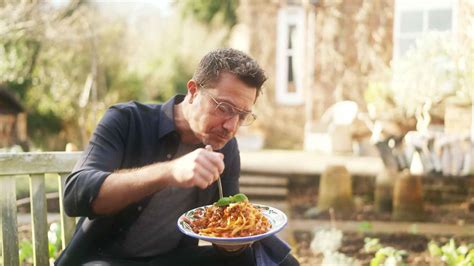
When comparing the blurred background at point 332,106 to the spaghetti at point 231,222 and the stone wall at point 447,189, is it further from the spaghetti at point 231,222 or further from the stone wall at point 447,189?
the spaghetti at point 231,222

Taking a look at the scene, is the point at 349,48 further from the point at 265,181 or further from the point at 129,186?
the point at 129,186

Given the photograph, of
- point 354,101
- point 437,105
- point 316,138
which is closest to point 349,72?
point 354,101

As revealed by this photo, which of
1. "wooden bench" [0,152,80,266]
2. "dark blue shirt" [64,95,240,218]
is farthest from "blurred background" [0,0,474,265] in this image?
"wooden bench" [0,152,80,266]

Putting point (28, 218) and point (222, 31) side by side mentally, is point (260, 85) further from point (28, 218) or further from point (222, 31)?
point (222, 31)

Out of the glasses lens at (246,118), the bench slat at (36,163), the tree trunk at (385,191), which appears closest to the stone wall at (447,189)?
the tree trunk at (385,191)

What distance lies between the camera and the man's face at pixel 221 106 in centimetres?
181

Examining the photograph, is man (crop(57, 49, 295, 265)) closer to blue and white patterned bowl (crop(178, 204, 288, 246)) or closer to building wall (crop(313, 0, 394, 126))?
blue and white patterned bowl (crop(178, 204, 288, 246))

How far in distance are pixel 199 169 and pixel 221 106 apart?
0.46 meters

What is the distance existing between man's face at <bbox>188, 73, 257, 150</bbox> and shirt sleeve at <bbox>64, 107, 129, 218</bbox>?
299mm

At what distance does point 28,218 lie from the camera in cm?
352

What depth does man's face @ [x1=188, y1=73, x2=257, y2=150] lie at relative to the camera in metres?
1.81

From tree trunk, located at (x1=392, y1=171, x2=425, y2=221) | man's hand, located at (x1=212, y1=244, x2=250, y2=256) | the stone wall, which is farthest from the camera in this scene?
the stone wall

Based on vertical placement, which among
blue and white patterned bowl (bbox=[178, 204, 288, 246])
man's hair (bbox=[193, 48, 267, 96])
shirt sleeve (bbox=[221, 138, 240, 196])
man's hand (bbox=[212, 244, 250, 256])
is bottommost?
man's hand (bbox=[212, 244, 250, 256])

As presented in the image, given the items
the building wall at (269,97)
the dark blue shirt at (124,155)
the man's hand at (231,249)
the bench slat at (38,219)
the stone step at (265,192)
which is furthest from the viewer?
the building wall at (269,97)
